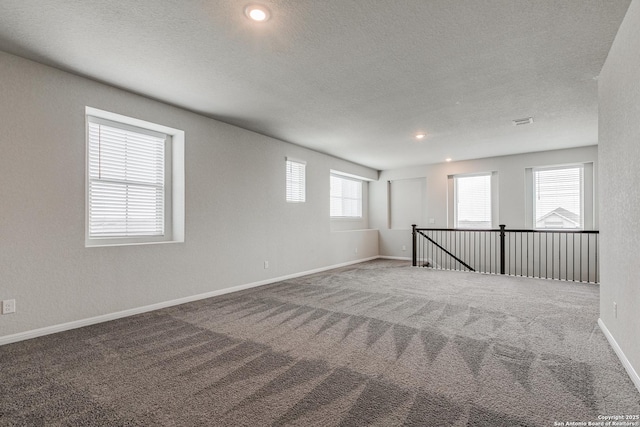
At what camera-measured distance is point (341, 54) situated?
110 inches

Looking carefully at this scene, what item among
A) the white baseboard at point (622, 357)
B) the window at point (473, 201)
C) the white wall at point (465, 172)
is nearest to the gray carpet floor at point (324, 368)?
the white baseboard at point (622, 357)

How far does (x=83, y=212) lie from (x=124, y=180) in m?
0.63

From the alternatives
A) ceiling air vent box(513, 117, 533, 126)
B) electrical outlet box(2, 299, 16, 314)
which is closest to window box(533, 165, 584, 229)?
ceiling air vent box(513, 117, 533, 126)

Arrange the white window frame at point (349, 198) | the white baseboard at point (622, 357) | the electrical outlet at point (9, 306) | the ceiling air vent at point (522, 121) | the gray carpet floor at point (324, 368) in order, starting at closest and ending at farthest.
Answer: the gray carpet floor at point (324, 368) → the white baseboard at point (622, 357) → the electrical outlet at point (9, 306) → the ceiling air vent at point (522, 121) → the white window frame at point (349, 198)

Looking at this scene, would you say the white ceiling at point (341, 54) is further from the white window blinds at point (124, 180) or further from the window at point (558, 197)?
the window at point (558, 197)

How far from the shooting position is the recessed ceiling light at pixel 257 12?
2156 millimetres

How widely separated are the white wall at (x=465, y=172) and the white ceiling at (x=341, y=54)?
207 centimetres

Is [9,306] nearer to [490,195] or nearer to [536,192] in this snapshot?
[490,195]

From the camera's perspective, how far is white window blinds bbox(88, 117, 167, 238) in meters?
3.52

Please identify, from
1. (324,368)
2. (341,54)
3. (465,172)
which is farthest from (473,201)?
(324,368)

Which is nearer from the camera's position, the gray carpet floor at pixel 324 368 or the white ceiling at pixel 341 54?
the gray carpet floor at pixel 324 368

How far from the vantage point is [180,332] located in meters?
3.04

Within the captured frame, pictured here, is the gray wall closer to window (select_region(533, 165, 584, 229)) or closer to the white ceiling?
the white ceiling

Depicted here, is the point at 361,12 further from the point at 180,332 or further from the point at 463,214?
the point at 463,214
